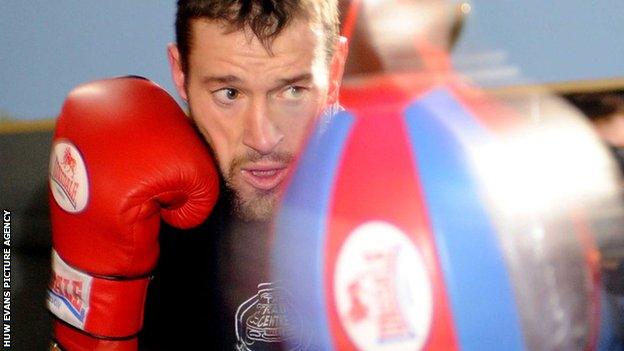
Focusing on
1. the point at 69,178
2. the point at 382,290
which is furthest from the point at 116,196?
the point at 382,290

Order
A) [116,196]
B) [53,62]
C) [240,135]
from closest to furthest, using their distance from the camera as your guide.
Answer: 1. [116,196]
2. [240,135]
3. [53,62]

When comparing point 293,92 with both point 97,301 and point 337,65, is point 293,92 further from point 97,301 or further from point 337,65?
point 97,301

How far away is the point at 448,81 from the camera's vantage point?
0.88 meters

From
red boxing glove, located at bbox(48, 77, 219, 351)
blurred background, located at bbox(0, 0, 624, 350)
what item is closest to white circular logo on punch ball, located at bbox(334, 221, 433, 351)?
red boxing glove, located at bbox(48, 77, 219, 351)

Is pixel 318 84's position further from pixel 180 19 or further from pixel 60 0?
pixel 60 0

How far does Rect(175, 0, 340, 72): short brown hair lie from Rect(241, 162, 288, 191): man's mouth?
0.53 ft

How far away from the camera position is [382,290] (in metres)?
0.73

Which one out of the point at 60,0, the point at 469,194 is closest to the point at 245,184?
the point at 469,194

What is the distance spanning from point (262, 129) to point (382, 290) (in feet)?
1.34

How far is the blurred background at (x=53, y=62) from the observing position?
1.11 m

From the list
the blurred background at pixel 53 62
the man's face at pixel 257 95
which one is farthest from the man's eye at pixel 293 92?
the blurred background at pixel 53 62

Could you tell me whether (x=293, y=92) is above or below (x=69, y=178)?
above

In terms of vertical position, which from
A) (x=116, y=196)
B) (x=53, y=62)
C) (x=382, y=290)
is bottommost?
(x=382, y=290)

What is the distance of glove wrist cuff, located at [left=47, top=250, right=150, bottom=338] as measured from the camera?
104cm
